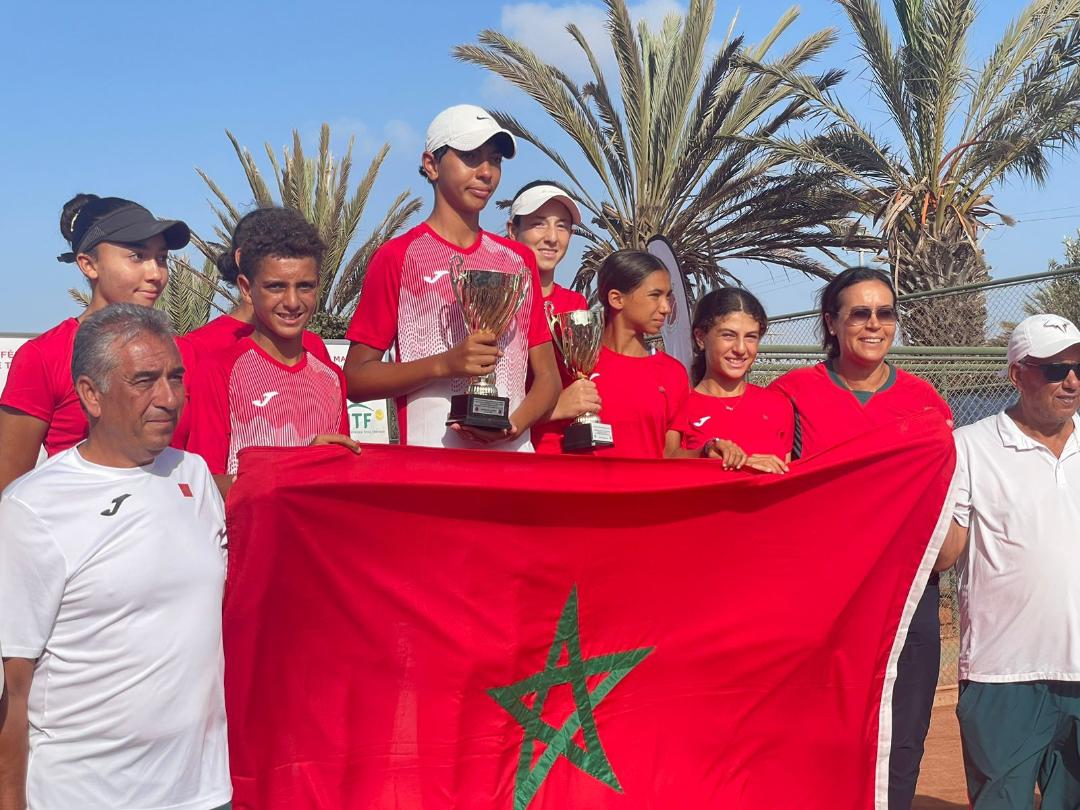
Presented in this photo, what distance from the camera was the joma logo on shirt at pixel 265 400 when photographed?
3.80 meters

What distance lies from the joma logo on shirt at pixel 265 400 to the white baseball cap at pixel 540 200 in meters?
1.89

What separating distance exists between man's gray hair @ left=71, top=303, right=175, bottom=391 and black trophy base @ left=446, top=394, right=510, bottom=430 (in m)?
1.19

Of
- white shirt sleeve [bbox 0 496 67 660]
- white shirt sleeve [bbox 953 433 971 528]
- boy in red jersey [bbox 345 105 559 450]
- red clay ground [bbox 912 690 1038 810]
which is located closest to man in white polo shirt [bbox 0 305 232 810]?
white shirt sleeve [bbox 0 496 67 660]

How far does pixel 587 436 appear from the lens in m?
4.27

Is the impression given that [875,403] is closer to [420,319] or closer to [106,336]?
[420,319]

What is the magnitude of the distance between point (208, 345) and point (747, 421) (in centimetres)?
201

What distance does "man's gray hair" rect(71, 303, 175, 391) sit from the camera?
279cm

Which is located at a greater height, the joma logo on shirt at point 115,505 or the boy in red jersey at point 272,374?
the boy in red jersey at point 272,374

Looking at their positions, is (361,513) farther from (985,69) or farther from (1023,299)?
(985,69)

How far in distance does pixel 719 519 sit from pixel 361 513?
1253mm

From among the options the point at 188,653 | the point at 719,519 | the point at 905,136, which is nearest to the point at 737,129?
the point at 905,136

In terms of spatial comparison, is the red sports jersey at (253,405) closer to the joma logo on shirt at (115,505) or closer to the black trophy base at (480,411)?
the black trophy base at (480,411)

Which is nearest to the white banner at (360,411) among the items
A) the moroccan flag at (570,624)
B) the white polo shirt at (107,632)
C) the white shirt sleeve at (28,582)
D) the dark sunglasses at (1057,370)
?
the moroccan flag at (570,624)

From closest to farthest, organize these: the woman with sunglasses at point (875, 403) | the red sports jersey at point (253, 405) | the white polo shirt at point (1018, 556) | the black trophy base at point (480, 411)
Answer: the red sports jersey at point (253, 405) < the black trophy base at point (480, 411) < the white polo shirt at point (1018, 556) < the woman with sunglasses at point (875, 403)
